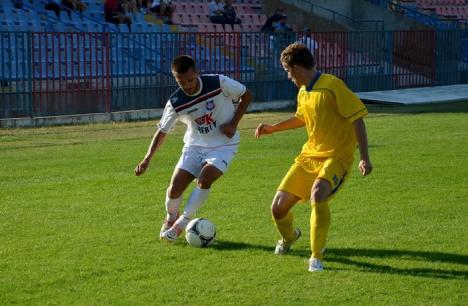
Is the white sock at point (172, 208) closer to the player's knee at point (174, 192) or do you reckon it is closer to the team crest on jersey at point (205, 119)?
the player's knee at point (174, 192)

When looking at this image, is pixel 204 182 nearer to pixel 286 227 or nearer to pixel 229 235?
pixel 229 235

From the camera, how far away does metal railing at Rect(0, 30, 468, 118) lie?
19.4 m

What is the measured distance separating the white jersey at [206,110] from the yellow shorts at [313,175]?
1.09 meters

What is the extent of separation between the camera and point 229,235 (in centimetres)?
869

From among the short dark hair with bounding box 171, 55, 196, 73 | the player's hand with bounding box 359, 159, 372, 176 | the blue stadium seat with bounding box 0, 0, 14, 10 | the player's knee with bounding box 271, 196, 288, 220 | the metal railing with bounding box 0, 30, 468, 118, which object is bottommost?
the metal railing with bounding box 0, 30, 468, 118

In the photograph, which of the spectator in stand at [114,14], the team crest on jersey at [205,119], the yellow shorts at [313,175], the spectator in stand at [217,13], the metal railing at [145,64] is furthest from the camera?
the spectator in stand at [217,13]

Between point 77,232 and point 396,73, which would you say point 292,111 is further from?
point 77,232

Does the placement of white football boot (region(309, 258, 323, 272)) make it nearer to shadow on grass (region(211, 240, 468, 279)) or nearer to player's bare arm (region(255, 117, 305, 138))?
shadow on grass (region(211, 240, 468, 279))

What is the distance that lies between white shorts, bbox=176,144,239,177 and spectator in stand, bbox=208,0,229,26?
66.6 ft

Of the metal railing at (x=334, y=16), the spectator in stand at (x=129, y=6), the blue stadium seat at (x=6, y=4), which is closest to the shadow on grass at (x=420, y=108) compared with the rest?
the spectator in stand at (x=129, y=6)

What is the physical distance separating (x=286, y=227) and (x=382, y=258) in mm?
820

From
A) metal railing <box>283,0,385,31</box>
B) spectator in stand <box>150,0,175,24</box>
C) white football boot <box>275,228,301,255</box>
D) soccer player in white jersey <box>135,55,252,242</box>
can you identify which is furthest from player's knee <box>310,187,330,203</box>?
metal railing <box>283,0,385,31</box>

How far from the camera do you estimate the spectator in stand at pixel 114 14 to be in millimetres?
24219

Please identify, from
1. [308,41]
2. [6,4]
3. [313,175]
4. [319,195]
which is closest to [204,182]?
[313,175]
